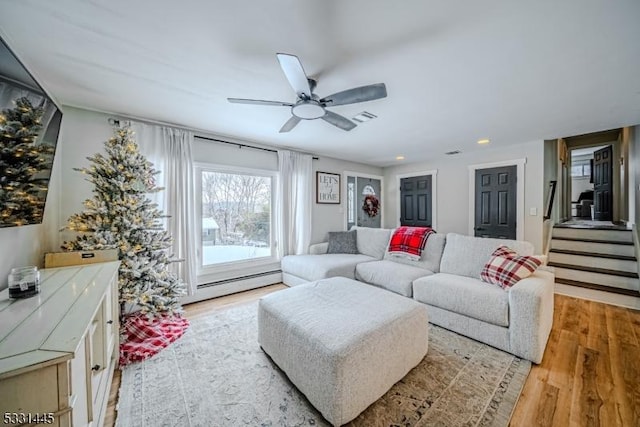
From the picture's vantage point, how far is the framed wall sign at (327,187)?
15.7 feet

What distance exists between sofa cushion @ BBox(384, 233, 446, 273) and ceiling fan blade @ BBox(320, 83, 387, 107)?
2359 millimetres

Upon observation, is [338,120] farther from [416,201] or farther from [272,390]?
[416,201]

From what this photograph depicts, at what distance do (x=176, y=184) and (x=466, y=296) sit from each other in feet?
11.5

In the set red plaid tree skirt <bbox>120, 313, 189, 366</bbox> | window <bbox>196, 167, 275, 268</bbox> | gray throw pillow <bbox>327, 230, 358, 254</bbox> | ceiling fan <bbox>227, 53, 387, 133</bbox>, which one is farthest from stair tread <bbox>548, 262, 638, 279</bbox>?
red plaid tree skirt <bbox>120, 313, 189, 366</bbox>

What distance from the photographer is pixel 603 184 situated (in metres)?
5.82

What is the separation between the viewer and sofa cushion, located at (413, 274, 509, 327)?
2.15 m

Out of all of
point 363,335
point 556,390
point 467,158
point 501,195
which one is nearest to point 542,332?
point 556,390

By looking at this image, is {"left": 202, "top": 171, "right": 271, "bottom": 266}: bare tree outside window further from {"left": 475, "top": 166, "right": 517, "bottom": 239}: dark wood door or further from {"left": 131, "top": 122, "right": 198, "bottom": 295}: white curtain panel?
{"left": 475, "top": 166, "right": 517, "bottom": 239}: dark wood door

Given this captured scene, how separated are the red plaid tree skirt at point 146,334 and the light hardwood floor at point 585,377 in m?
0.17

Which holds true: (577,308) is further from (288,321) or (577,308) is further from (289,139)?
(289,139)

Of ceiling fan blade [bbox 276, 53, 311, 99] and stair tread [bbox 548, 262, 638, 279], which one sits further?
stair tread [bbox 548, 262, 638, 279]

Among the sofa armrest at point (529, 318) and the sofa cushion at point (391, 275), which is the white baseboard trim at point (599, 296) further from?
the sofa cushion at point (391, 275)

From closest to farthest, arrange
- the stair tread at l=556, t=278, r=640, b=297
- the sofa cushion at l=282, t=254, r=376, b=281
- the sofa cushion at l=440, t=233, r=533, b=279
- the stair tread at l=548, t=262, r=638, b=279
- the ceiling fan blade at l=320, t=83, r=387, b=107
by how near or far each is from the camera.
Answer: the ceiling fan blade at l=320, t=83, r=387, b=107, the sofa cushion at l=440, t=233, r=533, b=279, the stair tread at l=556, t=278, r=640, b=297, the stair tread at l=548, t=262, r=638, b=279, the sofa cushion at l=282, t=254, r=376, b=281

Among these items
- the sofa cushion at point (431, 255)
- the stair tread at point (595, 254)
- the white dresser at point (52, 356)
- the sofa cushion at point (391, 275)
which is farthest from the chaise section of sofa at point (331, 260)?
the stair tread at point (595, 254)
